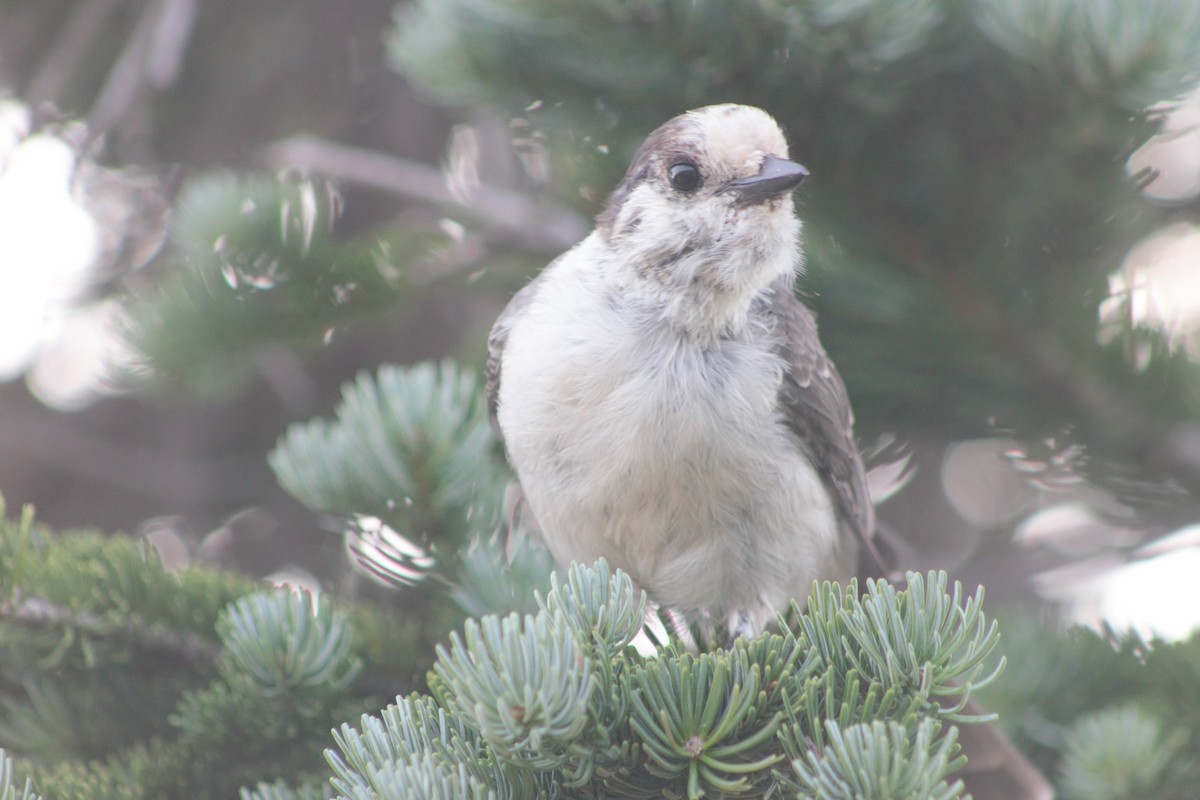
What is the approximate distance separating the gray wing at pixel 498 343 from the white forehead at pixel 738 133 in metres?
0.58

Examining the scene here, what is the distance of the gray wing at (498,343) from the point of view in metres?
2.51

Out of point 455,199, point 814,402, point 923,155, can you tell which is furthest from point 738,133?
point 455,199

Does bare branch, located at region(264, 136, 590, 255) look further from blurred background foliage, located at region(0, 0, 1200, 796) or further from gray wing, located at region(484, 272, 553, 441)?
gray wing, located at region(484, 272, 553, 441)

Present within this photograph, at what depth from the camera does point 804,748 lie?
1.22 m

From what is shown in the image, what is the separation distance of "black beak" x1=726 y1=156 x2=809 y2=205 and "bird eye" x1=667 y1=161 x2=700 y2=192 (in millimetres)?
79

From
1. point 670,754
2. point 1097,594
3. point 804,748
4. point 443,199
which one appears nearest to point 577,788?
point 670,754

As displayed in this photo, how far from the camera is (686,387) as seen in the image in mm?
2176

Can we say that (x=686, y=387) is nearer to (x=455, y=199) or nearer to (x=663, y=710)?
(x=663, y=710)

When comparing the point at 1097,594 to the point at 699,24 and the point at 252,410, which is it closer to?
the point at 699,24

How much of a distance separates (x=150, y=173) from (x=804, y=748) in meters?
3.08

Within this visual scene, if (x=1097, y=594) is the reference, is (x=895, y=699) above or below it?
above

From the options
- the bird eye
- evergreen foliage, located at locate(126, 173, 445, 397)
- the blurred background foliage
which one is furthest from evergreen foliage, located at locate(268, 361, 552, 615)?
the bird eye

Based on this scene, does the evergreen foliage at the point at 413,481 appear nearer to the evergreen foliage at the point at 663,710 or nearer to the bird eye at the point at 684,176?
the bird eye at the point at 684,176

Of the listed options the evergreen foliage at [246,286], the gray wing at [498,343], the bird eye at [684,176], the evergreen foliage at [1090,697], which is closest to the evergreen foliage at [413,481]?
the gray wing at [498,343]
